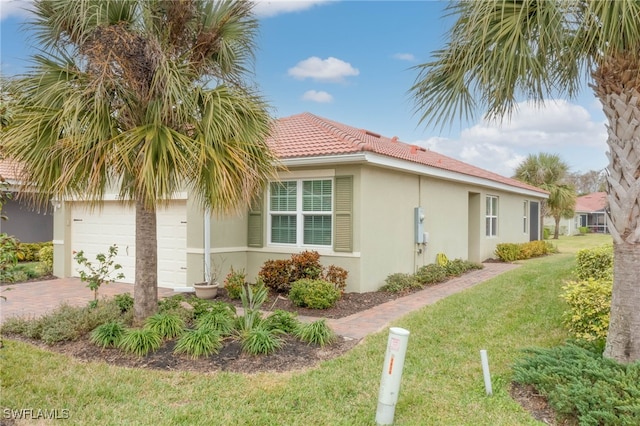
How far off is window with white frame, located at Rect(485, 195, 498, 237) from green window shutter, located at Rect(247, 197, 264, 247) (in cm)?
1090

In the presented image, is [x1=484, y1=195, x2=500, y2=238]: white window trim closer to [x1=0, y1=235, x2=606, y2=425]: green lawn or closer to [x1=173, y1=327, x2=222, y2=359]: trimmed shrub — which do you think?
[x1=0, y1=235, x2=606, y2=425]: green lawn

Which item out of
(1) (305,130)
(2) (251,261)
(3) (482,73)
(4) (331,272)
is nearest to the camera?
(3) (482,73)

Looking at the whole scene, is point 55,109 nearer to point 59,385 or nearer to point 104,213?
point 59,385

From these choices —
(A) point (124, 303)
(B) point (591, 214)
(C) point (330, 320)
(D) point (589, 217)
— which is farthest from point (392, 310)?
(D) point (589, 217)

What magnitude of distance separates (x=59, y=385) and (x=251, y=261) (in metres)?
6.78

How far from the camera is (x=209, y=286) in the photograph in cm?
1004

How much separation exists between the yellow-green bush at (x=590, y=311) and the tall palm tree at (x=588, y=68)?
87cm

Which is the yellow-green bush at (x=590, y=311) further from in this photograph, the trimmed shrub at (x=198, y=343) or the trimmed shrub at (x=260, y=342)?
the trimmed shrub at (x=198, y=343)

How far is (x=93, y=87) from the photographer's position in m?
5.82

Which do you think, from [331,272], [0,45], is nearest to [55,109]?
[0,45]

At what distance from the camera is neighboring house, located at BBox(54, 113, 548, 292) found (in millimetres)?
10102

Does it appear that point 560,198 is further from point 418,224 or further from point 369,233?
point 369,233

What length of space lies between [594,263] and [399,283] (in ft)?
14.2

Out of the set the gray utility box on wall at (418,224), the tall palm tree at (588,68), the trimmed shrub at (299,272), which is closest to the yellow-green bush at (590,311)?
the tall palm tree at (588,68)
